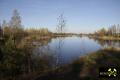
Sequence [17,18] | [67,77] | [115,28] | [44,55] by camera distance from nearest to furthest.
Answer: [67,77] → [44,55] → [17,18] → [115,28]

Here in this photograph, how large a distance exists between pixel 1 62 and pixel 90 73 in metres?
4.24

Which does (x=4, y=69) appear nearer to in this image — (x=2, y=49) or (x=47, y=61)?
(x=2, y=49)

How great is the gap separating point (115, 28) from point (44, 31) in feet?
67.1

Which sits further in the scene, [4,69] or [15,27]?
[15,27]

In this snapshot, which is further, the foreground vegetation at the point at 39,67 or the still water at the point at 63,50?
the still water at the point at 63,50

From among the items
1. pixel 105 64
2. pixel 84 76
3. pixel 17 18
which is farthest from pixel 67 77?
pixel 17 18

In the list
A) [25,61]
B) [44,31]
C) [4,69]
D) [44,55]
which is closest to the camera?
[4,69]

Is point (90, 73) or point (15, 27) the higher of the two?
point (15, 27)

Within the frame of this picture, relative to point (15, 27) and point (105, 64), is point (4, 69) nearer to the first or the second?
point (105, 64)

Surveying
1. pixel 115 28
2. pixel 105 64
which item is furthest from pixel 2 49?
pixel 115 28

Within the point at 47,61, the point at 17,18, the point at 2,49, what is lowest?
the point at 47,61

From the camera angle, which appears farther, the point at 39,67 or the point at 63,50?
the point at 63,50

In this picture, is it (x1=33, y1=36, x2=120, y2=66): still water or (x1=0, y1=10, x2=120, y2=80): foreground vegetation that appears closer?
(x1=0, y1=10, x2=120, y2=80): foreground vegetation

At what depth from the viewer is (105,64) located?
9086mm
